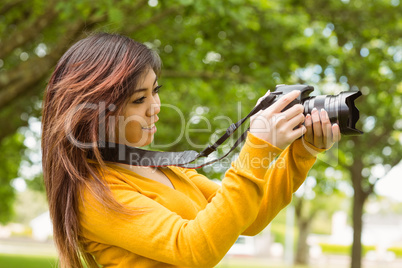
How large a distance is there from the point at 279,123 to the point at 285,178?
1.14 ft

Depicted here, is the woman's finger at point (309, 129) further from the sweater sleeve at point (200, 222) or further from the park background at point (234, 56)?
the park background at point (234, 56)

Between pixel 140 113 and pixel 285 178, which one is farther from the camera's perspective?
pixel 285 178

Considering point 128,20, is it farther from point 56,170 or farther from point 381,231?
point 381,231

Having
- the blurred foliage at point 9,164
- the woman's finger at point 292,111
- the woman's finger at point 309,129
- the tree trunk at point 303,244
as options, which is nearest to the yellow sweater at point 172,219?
the woman's finger at point 292,111

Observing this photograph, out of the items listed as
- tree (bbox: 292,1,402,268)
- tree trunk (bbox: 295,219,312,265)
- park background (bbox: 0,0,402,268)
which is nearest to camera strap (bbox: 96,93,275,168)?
park background (bbox: 0,0,402,268)

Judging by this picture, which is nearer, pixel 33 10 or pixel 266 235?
pixel 33 10

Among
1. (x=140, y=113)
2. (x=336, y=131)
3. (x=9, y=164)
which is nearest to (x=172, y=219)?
(x=140, y=113)

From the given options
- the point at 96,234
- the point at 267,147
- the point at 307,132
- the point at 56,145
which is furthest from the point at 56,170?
the point at 307,132

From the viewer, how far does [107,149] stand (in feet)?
4.98

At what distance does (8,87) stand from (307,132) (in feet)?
19.6

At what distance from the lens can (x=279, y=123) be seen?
4.30ft

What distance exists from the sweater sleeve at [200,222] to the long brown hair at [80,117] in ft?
0.38

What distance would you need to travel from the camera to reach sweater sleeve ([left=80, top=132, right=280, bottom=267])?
1.25 m

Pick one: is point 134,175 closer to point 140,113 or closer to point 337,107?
point 140,113
